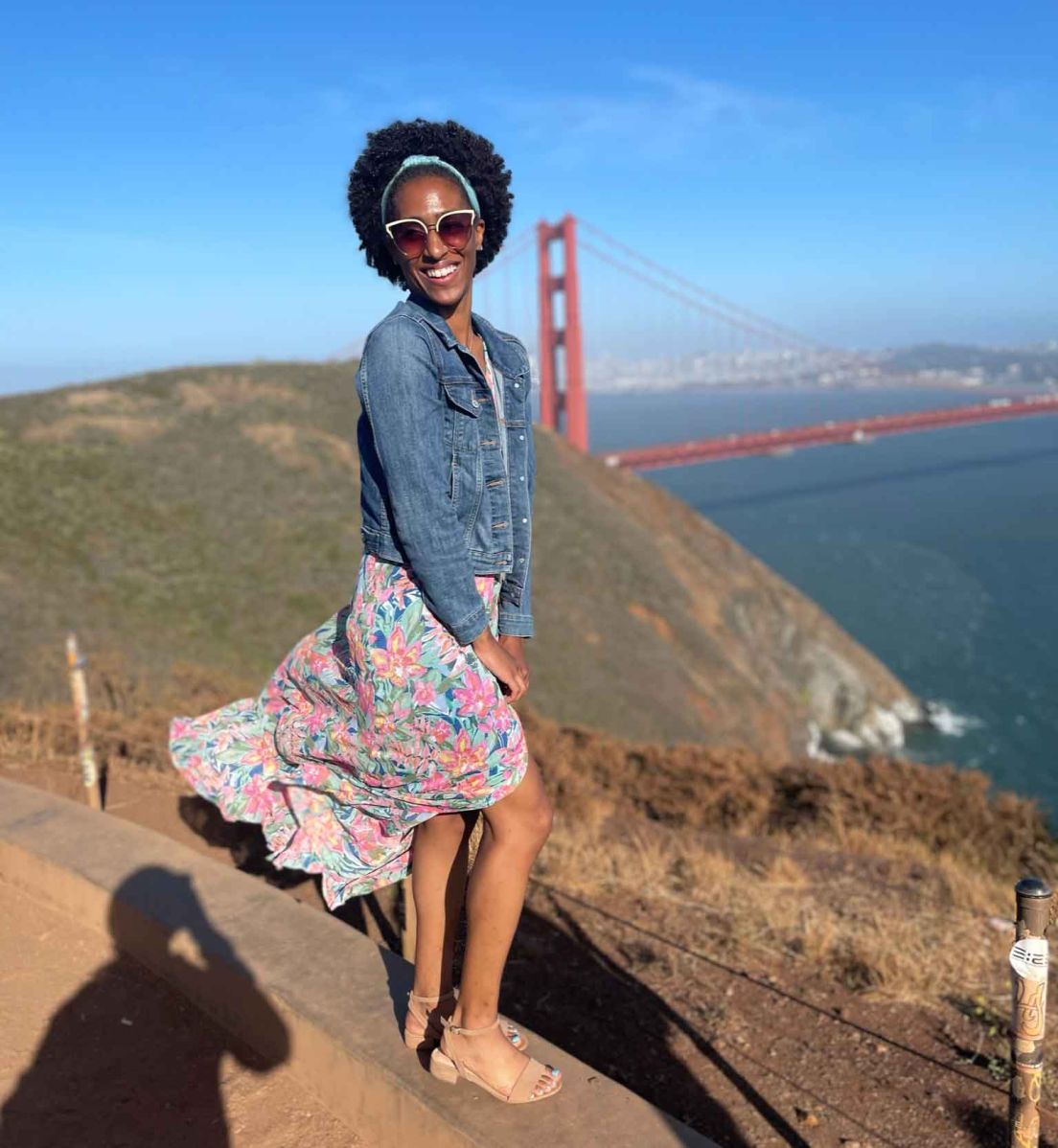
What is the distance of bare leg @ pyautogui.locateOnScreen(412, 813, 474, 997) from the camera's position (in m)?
2.22

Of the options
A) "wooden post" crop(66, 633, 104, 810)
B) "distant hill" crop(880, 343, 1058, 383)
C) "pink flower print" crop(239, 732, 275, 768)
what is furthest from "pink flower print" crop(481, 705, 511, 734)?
"distant hill" crop(880, 343, 1058, 383)

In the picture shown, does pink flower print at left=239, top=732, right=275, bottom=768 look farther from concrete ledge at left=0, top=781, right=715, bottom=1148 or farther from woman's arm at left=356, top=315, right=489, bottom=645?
woman's arm at left=356, top=315, right=489, bottom=645

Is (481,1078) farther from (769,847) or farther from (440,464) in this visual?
(769,847)

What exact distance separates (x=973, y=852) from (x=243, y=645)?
1243cm

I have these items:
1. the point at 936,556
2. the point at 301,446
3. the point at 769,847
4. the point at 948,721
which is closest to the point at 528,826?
the point at 769,847

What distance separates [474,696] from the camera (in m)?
2.00

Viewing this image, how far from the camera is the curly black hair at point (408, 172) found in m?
2.07

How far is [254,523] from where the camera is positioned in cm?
2009

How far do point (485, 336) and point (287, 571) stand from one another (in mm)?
17212

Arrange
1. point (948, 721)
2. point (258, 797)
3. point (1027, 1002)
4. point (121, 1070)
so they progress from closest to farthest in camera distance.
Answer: point (1027, 1002) < point (121, 1070) < point (258, 797) < point (948, 721)

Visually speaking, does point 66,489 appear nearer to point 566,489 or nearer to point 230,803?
point 566,489

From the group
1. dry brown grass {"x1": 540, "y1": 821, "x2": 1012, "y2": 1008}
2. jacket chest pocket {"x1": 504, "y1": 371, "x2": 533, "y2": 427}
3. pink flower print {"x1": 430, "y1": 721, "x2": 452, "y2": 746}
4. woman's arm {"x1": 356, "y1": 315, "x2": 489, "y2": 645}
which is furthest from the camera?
dry brown grass {"x1": 540, "y1": 821, "x2": 1012, "y2": 1008}

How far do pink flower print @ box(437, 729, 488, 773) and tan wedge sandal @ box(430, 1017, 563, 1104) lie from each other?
501 mm

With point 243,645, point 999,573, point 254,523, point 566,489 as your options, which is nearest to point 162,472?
point 254,523
